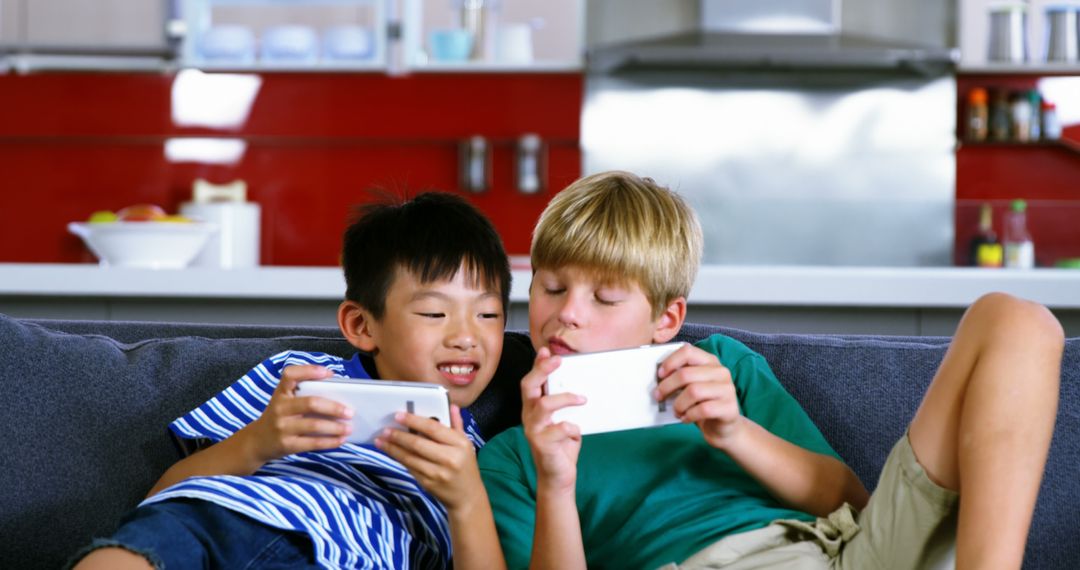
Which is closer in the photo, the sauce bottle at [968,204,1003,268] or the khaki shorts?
the khaki shorts

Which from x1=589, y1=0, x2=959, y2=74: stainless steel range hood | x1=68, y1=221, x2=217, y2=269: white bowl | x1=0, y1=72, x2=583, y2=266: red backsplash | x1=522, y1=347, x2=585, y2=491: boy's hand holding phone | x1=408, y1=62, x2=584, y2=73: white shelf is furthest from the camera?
x1=0, y1=72, x2=583, y2=266: red backsplash

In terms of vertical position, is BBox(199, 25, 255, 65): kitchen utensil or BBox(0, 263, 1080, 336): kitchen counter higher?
BBox(199, 25, 255, 65): kitchen utensil

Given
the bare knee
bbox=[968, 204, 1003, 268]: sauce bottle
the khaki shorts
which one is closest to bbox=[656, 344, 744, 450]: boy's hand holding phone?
the khaki shorts

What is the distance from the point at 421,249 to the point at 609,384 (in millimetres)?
364

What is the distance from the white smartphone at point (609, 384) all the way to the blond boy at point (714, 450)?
0.01 meters

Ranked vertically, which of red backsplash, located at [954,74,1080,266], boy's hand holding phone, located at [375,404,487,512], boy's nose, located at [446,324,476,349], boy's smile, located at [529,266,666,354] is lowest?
boy's hand holding phone, located at [375,404,487,512]

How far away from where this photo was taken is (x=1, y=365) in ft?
4.97

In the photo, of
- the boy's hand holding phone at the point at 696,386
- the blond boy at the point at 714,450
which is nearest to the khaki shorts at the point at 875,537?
the blond boy at the point at 714,450

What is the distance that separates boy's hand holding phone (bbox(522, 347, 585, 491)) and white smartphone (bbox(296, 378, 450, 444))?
87 mm

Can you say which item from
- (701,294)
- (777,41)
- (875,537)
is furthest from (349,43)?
(875,537)

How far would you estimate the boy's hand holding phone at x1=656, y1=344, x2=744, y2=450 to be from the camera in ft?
3.77

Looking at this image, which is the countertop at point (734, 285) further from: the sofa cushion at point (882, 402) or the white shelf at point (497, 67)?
the white shelf at point (497, 67)

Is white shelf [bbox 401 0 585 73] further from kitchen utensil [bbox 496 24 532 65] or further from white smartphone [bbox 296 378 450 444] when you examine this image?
white smartphone [bbox 296 378 450 444]

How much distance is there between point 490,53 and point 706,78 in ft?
2.65
